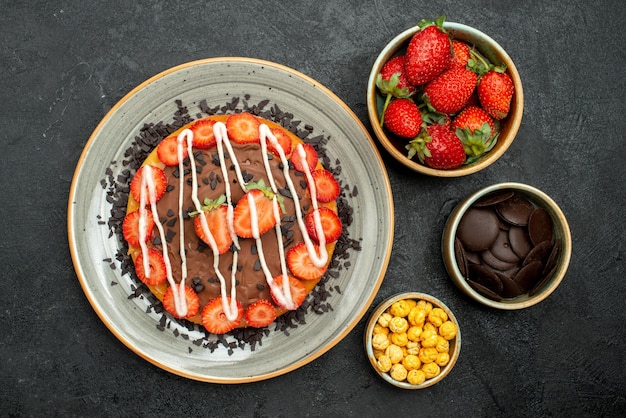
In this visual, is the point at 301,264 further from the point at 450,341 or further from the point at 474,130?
the point at 474,130

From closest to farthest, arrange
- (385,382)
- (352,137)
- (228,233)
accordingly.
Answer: (228,233), (352,137), (385,382)

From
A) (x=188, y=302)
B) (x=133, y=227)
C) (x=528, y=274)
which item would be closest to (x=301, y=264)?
(x=188, y=302)

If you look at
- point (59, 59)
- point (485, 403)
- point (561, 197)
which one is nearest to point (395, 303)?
point (485, 403)

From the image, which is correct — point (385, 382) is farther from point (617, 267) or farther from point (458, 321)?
point (617, 267)

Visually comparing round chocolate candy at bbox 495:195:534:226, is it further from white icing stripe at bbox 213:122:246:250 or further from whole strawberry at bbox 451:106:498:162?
white icing stripe at bbox 213:122:246:250

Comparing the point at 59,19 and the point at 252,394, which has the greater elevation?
the point at 59,19

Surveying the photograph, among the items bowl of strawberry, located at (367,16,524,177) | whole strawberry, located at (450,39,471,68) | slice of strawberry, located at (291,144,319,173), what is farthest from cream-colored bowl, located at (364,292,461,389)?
whole strawberry, located at (450,39,471,68)

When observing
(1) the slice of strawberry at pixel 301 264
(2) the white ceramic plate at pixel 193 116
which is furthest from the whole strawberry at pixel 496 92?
(1) the slice of strawberry at pixel 301 264
